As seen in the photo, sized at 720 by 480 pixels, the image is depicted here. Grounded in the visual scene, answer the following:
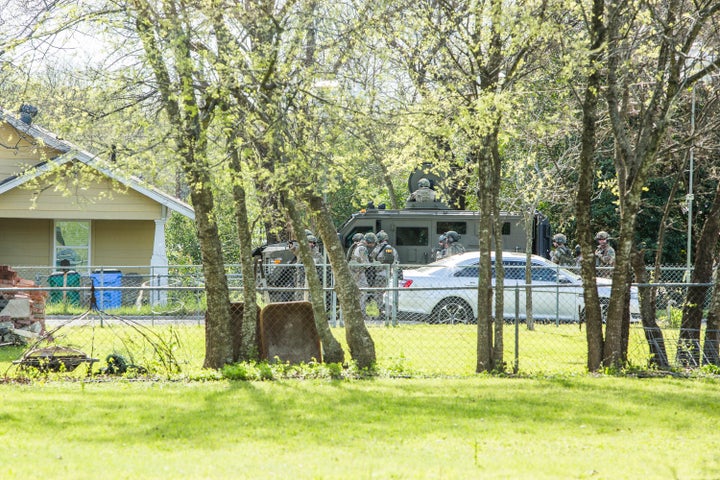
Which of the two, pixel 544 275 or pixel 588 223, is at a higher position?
pixel 588 223

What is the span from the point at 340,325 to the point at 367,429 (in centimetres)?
1013

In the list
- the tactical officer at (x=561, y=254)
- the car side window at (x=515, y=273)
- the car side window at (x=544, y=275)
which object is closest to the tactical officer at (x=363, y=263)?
the car side window at (x=515, y=273)

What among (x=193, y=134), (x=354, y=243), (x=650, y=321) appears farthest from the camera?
(x=354, y=243)

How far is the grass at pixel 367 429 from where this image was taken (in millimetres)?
6535

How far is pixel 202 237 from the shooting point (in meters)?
11.6

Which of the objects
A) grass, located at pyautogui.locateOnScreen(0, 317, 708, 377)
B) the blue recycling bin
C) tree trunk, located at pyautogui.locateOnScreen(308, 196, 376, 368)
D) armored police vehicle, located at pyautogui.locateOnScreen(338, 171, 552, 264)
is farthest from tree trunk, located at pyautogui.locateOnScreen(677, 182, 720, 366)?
the blue recycling bin

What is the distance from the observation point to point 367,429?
802 centimetres

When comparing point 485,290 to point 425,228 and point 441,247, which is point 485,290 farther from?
point 425,228

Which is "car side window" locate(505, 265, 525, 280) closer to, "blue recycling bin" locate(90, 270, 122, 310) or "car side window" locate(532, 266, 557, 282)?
"car side window" locate(532, 266, 557, 282)

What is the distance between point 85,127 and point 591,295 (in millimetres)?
6231

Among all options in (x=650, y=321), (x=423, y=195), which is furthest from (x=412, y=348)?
(x=423, y=195)

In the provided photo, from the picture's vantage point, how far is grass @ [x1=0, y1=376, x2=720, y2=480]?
257 inches

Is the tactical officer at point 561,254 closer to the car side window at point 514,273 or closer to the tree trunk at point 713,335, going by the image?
the car side window at point 514,273

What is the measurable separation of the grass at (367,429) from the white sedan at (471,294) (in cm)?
687
